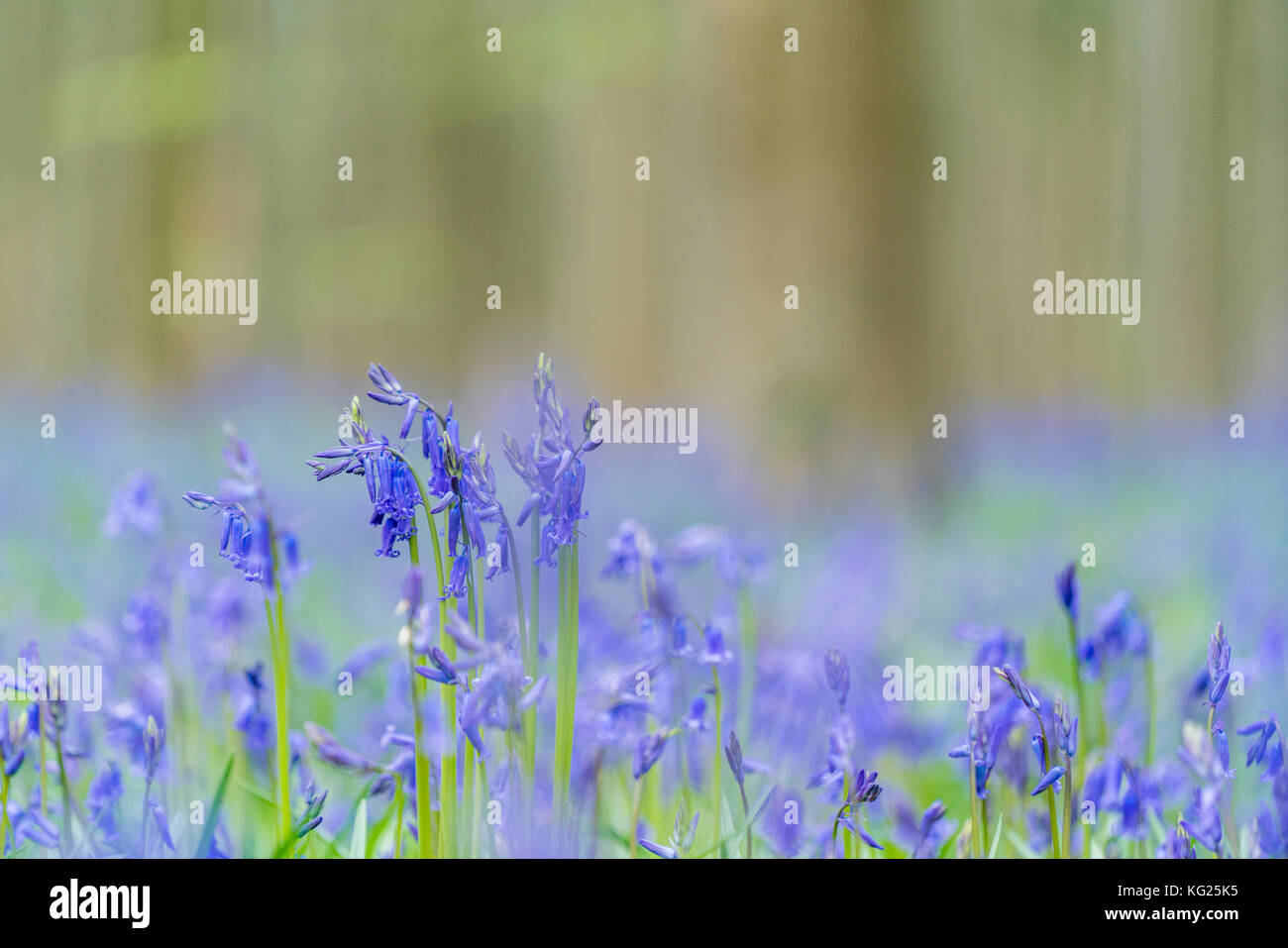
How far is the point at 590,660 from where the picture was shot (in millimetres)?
1125

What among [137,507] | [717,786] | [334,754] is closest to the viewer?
[334,754]

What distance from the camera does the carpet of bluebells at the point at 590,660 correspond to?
831mm

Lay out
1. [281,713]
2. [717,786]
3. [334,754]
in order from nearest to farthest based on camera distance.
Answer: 1. [334,754]
2. [281,713]
3. [717,786]

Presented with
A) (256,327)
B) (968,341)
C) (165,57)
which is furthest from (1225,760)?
(165,57)

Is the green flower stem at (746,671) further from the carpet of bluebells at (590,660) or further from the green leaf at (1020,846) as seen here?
the green leaf at (1020,846)

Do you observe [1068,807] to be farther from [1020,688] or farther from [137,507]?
[137,507]

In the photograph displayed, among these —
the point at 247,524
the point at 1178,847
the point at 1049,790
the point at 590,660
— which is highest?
the point at 247,524

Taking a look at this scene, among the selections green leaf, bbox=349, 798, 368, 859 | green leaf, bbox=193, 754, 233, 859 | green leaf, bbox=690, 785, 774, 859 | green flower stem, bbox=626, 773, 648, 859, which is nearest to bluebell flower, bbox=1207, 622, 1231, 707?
green leaf, bbox=690, 785, 774, 859

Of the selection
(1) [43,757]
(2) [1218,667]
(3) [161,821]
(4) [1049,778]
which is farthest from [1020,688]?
(1) [43,757]

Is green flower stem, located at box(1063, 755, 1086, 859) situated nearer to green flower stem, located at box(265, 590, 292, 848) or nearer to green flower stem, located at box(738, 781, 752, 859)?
green flower stem, located at box(738, 781, 752, 859)

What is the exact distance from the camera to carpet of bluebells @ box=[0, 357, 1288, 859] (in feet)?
2.73

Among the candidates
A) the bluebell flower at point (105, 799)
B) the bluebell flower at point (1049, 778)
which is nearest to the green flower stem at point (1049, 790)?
the bluebell flower at point (1049, 778)

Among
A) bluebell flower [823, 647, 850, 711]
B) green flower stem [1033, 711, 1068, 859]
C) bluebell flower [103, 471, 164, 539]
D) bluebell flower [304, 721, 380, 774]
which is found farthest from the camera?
bluebell flower [103, 471, 164, 539]
